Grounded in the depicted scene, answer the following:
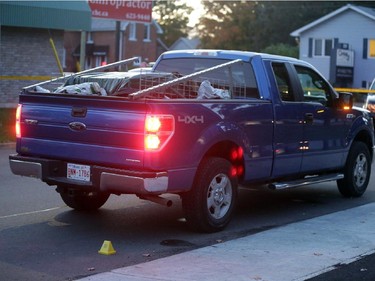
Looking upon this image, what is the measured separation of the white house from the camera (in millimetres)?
53844

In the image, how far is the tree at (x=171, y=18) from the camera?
300ft

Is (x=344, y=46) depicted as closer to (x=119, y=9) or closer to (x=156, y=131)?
(x=119, y=9)

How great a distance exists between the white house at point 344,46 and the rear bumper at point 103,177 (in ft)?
150

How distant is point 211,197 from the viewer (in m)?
8.38

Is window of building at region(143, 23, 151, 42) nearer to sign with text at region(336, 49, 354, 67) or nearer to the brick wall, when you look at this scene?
sign with text at region(336, 49, 354, 67)

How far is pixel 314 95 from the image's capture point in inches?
420

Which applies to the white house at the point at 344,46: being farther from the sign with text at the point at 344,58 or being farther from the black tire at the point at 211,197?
the black tire at the point at 211,197

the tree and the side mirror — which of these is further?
the tree

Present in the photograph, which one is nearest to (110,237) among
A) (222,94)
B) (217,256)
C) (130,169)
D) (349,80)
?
(130,169)

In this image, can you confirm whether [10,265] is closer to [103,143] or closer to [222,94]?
[103,143]

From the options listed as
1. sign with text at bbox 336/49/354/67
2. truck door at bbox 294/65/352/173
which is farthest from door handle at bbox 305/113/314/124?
sign with text at bbox 336/49/354/67

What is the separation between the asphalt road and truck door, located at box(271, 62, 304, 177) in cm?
70

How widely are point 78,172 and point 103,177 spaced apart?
15.6 inches

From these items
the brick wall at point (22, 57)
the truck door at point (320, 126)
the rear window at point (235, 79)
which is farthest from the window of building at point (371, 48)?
the rear window at point (235, 79)
